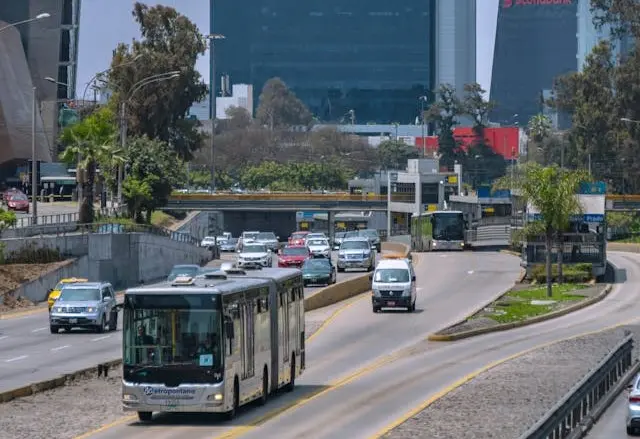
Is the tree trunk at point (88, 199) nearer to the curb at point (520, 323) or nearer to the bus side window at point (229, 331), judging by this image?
the curb at point (520, 323)

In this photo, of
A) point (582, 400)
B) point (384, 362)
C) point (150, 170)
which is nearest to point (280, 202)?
point (150, 170)

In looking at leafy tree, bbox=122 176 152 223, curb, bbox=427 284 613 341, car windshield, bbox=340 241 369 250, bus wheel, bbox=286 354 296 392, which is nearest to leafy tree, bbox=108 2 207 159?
leafy tree, bbox=122 176 152 223

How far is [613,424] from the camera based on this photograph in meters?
28.6

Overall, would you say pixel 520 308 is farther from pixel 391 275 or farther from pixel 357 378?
pixel 357 378

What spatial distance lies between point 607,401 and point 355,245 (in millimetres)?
46866

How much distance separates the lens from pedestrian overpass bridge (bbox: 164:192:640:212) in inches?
5009

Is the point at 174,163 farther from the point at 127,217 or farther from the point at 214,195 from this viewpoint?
the point at 214,195

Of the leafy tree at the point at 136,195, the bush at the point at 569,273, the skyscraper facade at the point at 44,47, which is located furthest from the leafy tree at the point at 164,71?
the bush at the point at 569,273

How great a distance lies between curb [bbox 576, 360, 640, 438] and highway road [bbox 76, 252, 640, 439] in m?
3.45

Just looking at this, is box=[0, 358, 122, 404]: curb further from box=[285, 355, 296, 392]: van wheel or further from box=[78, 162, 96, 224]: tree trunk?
box=[78, 162, 96, 224]: tree trunk

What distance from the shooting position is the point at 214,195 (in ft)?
438

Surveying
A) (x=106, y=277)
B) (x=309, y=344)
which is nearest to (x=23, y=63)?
(x=106, y=277)

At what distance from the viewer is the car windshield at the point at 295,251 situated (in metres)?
75.7

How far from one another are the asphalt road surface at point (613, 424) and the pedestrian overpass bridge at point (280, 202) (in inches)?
3844
